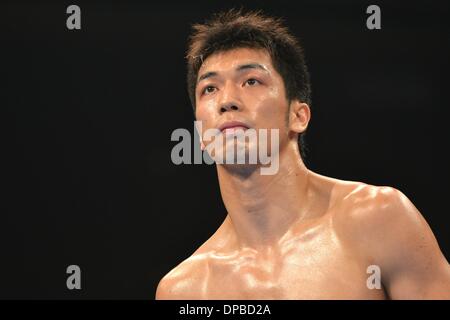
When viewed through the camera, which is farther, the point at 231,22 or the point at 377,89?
the point at 377,89

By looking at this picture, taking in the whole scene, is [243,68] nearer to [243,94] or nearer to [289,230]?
[243,94]

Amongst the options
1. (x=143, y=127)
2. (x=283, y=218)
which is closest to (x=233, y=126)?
(x=283, y=218)

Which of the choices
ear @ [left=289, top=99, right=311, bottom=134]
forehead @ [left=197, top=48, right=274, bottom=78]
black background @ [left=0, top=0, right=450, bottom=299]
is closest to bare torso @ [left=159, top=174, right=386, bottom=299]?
ear @ [left=289, top=99, right=311, bottom=134]

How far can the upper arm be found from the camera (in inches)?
77.4

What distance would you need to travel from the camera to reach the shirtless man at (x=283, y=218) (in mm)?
1997

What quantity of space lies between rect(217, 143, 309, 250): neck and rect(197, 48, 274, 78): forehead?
28 cm

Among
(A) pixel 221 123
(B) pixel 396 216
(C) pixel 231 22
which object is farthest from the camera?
(C) pixel 231 22

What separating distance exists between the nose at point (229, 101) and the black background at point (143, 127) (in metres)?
1.10

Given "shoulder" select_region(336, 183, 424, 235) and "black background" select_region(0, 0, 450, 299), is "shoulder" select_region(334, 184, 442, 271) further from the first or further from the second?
"black background" select_region(0, 0, 450, 299)

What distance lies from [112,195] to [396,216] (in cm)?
152

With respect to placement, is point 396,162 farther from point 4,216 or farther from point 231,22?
point 4,216

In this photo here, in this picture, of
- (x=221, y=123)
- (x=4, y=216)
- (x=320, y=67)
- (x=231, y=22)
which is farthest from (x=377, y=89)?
(x=4, y=216)

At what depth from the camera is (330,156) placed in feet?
10.7

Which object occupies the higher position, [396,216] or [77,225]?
[396,216]
